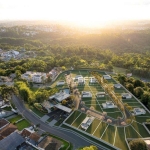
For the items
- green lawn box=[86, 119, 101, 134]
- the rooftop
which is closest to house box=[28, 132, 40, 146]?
the rooftop

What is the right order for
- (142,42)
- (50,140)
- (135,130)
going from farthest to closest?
(142,42), (135,130), (50,140)

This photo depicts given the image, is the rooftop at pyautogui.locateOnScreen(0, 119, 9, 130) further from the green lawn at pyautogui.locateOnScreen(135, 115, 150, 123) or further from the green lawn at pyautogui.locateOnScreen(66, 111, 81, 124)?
the green lawn at pyautogui.locateOnScreen(135, 115, 150, 123)

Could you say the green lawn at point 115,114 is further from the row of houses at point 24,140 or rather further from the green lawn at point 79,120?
the row of houses at point 24,140

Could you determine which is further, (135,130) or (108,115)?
(108,115)

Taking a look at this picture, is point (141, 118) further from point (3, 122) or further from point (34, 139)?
point (3, 122)

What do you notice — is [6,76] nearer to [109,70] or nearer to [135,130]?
[109,70]

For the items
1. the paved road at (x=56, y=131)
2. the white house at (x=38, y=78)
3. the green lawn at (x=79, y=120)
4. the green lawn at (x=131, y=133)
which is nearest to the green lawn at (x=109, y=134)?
the green lawn at (x=131, y=133)

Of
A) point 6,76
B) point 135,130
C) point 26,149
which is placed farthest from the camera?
point 6,76

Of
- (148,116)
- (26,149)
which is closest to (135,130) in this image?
(148,116)

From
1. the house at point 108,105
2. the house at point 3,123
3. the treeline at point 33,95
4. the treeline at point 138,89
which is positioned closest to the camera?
the house at point 3,123
